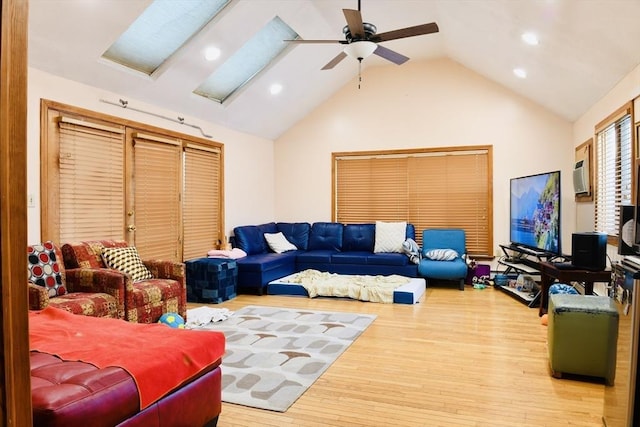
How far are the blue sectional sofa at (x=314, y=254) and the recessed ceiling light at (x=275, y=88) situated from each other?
2144 millimetres

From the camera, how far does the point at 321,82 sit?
→ 7.03 meters

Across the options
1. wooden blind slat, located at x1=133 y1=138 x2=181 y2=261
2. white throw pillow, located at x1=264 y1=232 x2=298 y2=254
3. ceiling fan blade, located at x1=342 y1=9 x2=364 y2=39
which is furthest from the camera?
white throw pillow, located at x1=264 y1=232 x2=298 y2=254

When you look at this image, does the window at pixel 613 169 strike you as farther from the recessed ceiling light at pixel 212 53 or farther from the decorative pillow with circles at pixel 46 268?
the decorative pillow with circles at pixel 46 268

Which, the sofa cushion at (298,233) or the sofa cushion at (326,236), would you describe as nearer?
the sofa cushion at (326,236)

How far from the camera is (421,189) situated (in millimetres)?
7207

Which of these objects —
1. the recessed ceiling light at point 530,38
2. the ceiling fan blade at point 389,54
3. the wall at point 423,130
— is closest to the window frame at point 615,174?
the recessed ceiling light at point 530,38

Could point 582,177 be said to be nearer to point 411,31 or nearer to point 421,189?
point 421,189

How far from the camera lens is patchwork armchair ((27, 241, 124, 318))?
3.24 m

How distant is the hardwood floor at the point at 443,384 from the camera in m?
2.37

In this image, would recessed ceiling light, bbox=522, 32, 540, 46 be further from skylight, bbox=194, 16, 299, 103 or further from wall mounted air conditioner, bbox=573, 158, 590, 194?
skylight, bbox=194, 16, 299, 103

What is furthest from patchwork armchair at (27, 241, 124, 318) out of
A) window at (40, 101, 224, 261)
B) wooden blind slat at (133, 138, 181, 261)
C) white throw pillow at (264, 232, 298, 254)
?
white throw pillow at (264, 232, 298, 254)

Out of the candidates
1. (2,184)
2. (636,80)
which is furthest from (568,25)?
(2,184)

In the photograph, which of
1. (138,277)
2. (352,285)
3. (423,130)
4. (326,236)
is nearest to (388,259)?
(352,285)

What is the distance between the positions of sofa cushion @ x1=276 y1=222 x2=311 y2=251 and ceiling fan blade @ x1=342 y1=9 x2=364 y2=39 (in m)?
4.04
